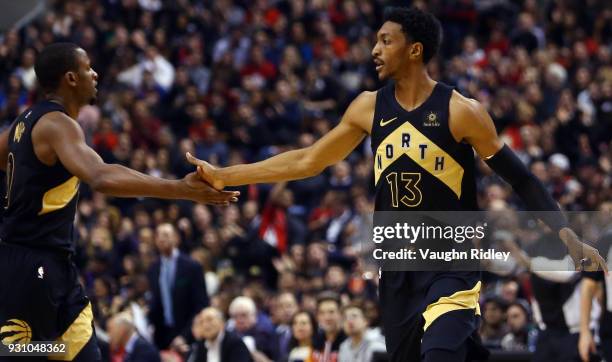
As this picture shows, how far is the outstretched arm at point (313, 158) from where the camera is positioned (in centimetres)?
772

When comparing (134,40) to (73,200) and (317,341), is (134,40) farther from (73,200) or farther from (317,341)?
(73,200)

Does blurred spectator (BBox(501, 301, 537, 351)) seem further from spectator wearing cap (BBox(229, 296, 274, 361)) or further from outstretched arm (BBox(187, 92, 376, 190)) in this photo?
outstretched arm (BBox(187, 92, 376, 190))

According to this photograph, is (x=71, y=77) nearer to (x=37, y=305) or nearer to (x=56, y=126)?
(x=56, y=126)

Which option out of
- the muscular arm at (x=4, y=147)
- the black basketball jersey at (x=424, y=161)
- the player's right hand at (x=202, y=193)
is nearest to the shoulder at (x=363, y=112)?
the black basketball jersey at (x=424, y=161)

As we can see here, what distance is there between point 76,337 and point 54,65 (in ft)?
5.32

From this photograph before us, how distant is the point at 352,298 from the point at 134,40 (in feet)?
28.3

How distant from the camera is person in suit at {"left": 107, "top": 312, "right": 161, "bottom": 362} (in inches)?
458

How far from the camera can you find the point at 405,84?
771 cm

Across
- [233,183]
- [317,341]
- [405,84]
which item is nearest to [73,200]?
[233,183]

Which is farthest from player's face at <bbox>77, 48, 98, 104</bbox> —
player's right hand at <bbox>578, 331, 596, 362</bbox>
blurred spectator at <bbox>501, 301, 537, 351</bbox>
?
blurred spectator at <bbox>501, 301, 537, 351</bbox>

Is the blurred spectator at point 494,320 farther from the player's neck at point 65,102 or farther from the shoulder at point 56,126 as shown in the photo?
the shoulder at point 56,126

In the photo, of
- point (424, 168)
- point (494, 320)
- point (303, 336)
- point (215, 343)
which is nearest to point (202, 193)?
point (424, 168)

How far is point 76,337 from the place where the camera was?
23.7 ft

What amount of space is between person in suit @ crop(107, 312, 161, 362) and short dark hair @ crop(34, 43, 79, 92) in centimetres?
469
